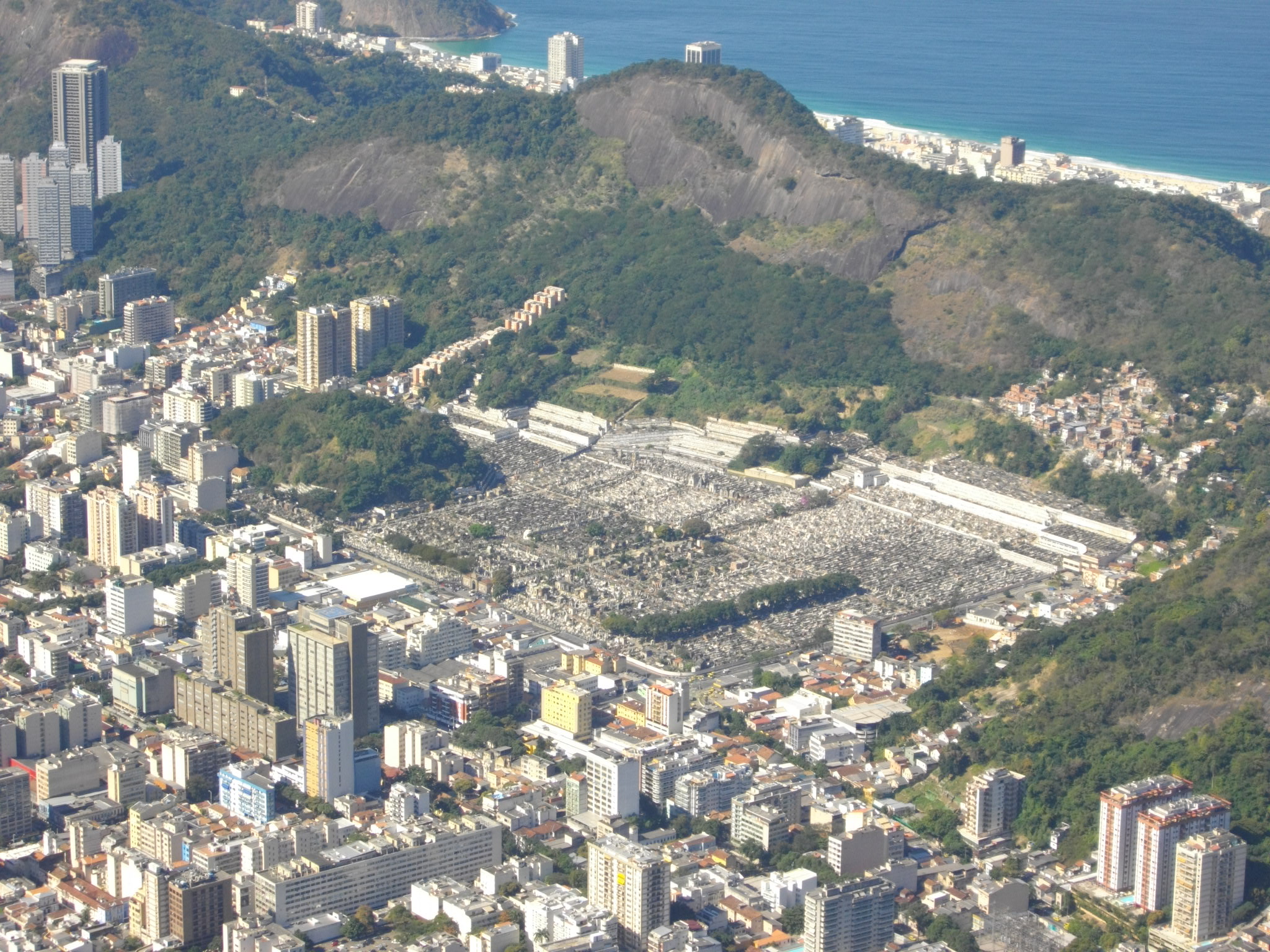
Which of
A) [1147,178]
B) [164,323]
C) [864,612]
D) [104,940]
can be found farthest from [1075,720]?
Answer: [1147,178]

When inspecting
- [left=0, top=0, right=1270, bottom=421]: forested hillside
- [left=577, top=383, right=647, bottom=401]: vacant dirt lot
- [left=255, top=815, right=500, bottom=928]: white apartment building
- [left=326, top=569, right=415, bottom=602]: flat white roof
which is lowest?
[left=255, top=815, right=500, bottom=928]: white apartment building

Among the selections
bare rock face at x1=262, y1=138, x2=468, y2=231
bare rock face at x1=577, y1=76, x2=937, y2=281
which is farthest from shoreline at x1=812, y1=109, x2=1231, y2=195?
bare rock face at x1=262, y1=138, x2=468, y2=231

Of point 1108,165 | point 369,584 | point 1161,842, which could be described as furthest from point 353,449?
point 1108,165

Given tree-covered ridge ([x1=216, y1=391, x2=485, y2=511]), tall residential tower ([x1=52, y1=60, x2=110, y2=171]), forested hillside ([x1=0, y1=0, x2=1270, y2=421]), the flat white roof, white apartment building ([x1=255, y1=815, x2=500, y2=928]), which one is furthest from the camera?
tall residential tower ([x1=52, y1=60, x2=110, y2=171])

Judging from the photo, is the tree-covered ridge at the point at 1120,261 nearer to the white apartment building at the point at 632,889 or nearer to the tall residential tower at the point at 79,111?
the tall residential tower at the point at 79,111

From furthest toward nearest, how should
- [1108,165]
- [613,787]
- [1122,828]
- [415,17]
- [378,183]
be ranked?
[415,17], [1108,165], [378,183], [613,787], [1122,828]

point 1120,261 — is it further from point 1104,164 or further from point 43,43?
point 43,43

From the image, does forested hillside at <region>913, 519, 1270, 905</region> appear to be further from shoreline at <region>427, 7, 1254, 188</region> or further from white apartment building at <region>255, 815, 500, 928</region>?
shoreline at <region>427, 7, 1254, 188</region>

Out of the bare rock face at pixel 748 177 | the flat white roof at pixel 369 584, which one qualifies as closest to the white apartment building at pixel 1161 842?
the flat white roof at pixel 369 584
